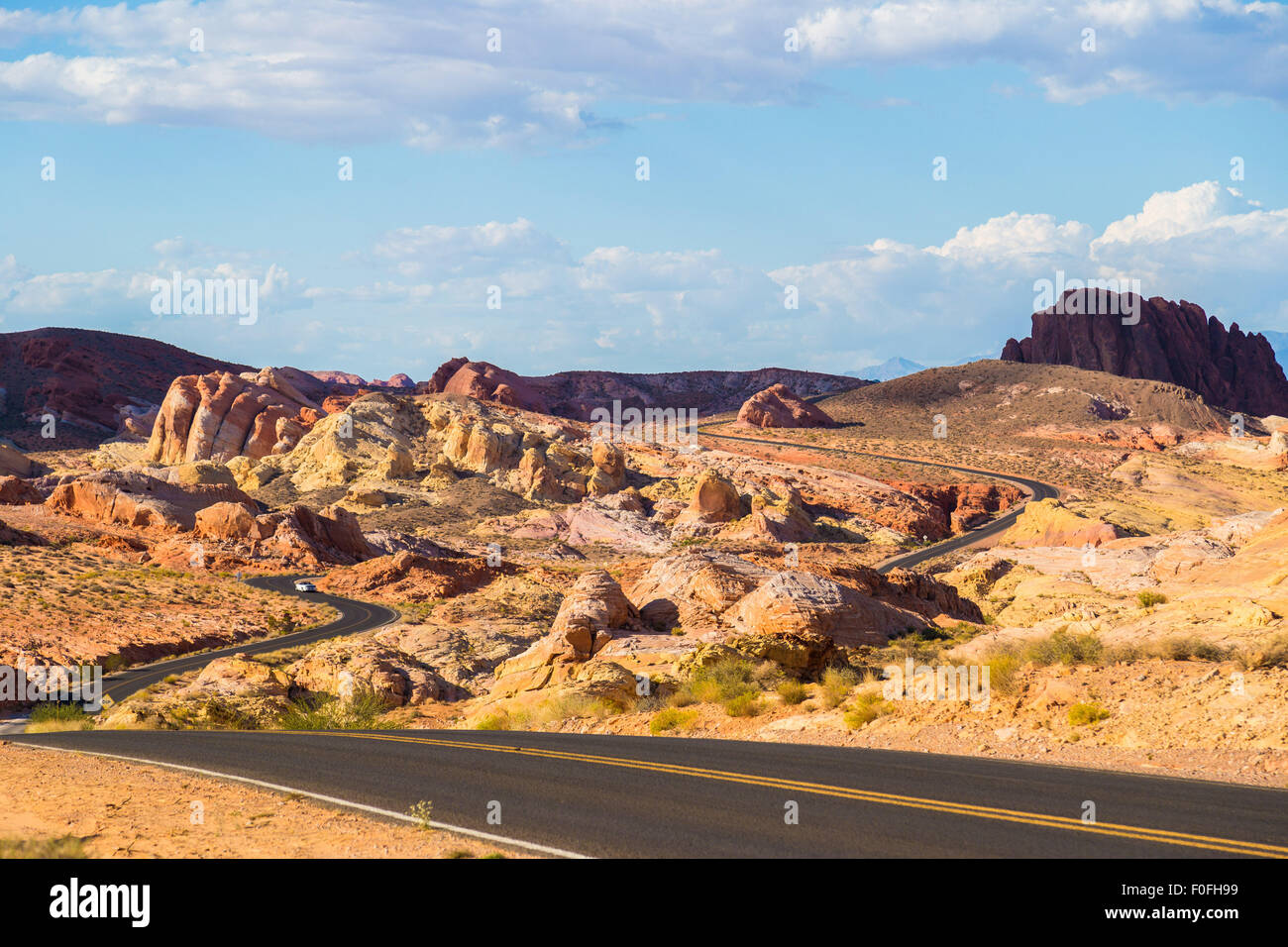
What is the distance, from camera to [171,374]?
527 feet

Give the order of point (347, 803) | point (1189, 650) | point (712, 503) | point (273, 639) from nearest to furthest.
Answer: point (347, 803)
point (1189, 650)
point (273, 639)
point (712, 503)

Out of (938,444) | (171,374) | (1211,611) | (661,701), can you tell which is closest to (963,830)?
(1211,611)

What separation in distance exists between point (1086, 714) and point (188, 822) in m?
12.6

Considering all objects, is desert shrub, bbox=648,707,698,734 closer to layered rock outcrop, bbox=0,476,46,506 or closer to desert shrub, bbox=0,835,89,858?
desert shrub, bbox=0,835,89,858

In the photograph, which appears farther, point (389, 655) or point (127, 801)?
point (389, 655)

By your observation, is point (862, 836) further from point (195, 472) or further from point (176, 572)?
point (195, 472)

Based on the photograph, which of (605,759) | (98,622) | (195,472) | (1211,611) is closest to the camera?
(605,759)

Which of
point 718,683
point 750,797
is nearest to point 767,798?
point 750,797

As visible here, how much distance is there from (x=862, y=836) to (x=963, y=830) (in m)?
0.95

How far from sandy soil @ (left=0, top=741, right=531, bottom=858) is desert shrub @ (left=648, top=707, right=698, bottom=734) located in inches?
348

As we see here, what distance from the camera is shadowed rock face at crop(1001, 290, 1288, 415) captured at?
148500 millimetres

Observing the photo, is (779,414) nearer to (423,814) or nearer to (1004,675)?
(1004,675)

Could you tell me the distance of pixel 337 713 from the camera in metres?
27.4

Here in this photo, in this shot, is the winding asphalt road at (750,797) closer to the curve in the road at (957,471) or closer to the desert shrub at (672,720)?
the desert shrub at (672,720)
